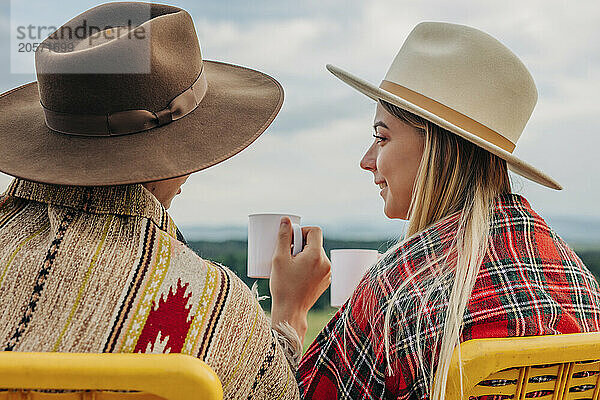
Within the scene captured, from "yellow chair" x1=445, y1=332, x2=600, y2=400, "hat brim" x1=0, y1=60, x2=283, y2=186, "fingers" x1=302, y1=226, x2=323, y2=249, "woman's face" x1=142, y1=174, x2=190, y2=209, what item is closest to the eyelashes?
"fingers" x1=302, y1=226, x2=323, y2=249

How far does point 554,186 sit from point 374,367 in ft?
1.79

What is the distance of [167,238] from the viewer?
28.6 inches

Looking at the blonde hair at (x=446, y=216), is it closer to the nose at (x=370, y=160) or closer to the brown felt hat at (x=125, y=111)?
the nose at (x=370, y=160)

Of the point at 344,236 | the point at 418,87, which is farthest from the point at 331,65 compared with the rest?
the point at 344,236

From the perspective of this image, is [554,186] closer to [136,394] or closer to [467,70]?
[467,70]

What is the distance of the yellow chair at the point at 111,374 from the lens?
21.8 inches

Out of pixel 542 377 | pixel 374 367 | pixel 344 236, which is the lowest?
pixel 344 236

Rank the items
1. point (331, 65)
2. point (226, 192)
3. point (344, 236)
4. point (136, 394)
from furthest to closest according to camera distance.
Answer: point (226, 192) → point (344, 236) → point (331, 65) → point (136, 394)

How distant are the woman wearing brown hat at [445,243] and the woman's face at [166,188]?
312 mm

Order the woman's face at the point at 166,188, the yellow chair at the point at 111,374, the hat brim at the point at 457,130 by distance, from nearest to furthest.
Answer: the yellow chair at the point at 111,374 → the woman's face at the point at 166,188 → the hat brim at the point at 457,130

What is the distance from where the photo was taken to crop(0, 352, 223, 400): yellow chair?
0.55 meters

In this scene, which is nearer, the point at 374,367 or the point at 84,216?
the point at 84,216

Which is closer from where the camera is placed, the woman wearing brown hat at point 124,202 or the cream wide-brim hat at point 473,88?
the woman wearing brown hat at point 124,202

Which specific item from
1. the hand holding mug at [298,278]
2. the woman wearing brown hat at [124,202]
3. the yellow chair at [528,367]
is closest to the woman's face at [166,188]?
the woman wearing brown hat at [124,202]
